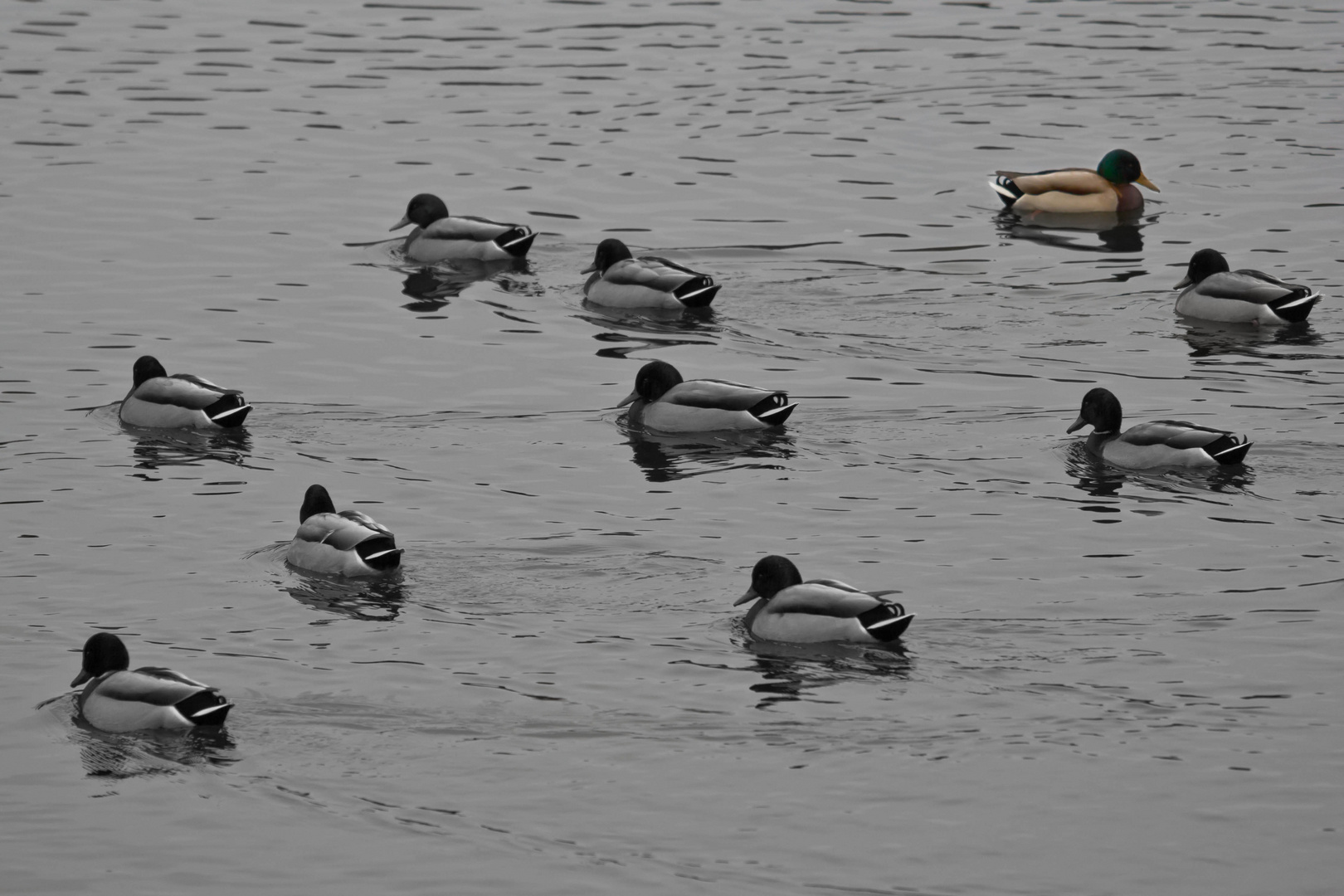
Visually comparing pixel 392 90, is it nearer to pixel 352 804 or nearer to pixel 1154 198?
pixel 1154 198

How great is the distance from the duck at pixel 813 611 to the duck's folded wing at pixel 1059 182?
542 inches

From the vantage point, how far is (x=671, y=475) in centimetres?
1895

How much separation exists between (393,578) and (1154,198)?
1583cm

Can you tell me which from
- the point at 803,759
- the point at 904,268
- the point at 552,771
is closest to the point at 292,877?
the point at 552,771

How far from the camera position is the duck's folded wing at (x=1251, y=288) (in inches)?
894

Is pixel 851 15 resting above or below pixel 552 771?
above

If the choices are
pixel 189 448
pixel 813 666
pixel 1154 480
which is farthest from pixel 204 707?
pixel 1154 480

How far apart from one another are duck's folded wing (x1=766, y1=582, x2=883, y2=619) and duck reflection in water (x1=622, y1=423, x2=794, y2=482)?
13.6ft

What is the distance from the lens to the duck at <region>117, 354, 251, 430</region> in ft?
65.0

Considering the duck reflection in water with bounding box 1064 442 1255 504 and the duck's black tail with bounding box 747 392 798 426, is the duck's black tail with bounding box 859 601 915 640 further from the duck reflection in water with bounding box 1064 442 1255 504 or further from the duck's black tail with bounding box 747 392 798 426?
the duck's black tail with bounding box 747 392 798 426

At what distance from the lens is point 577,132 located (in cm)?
3117

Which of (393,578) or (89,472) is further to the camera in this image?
(89,472)

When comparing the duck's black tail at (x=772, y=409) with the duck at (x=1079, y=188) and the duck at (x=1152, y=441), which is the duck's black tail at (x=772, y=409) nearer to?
the duck at (x=1152, y=441)

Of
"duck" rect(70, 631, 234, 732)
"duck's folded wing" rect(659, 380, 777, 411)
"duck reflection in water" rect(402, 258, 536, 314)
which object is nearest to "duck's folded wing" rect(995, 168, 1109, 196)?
"duck reflection in water" rect(402, 258, 536, 314)
